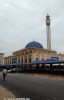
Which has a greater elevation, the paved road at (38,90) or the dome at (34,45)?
the dome at (34,45)

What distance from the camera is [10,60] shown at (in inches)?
5212

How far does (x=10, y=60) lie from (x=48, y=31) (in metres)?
26.1

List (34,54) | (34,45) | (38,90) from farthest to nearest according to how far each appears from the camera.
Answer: (34,45) → (34,54) → (38,90)

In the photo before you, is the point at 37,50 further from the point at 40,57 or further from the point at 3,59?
the point at 3,59

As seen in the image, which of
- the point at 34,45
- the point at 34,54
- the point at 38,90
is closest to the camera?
the point at 38,90

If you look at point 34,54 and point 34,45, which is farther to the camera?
point 34,45

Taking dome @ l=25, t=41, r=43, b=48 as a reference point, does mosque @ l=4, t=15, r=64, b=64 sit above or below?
below

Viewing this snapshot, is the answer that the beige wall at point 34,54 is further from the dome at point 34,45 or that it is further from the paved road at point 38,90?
the paved road at point 38,90

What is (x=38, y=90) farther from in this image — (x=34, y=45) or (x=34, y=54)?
(x=34, y=45)

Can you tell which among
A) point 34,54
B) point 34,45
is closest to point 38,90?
point 34,54

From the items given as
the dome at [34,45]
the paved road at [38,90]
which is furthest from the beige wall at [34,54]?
the paved road at [38,90]

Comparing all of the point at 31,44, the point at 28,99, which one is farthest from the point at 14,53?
the point at 28,99

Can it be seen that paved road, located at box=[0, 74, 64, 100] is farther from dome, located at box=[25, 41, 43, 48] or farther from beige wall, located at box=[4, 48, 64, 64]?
dome, located at box=[25, 41, 43, 48]

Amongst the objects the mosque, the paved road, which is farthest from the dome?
the paved road
